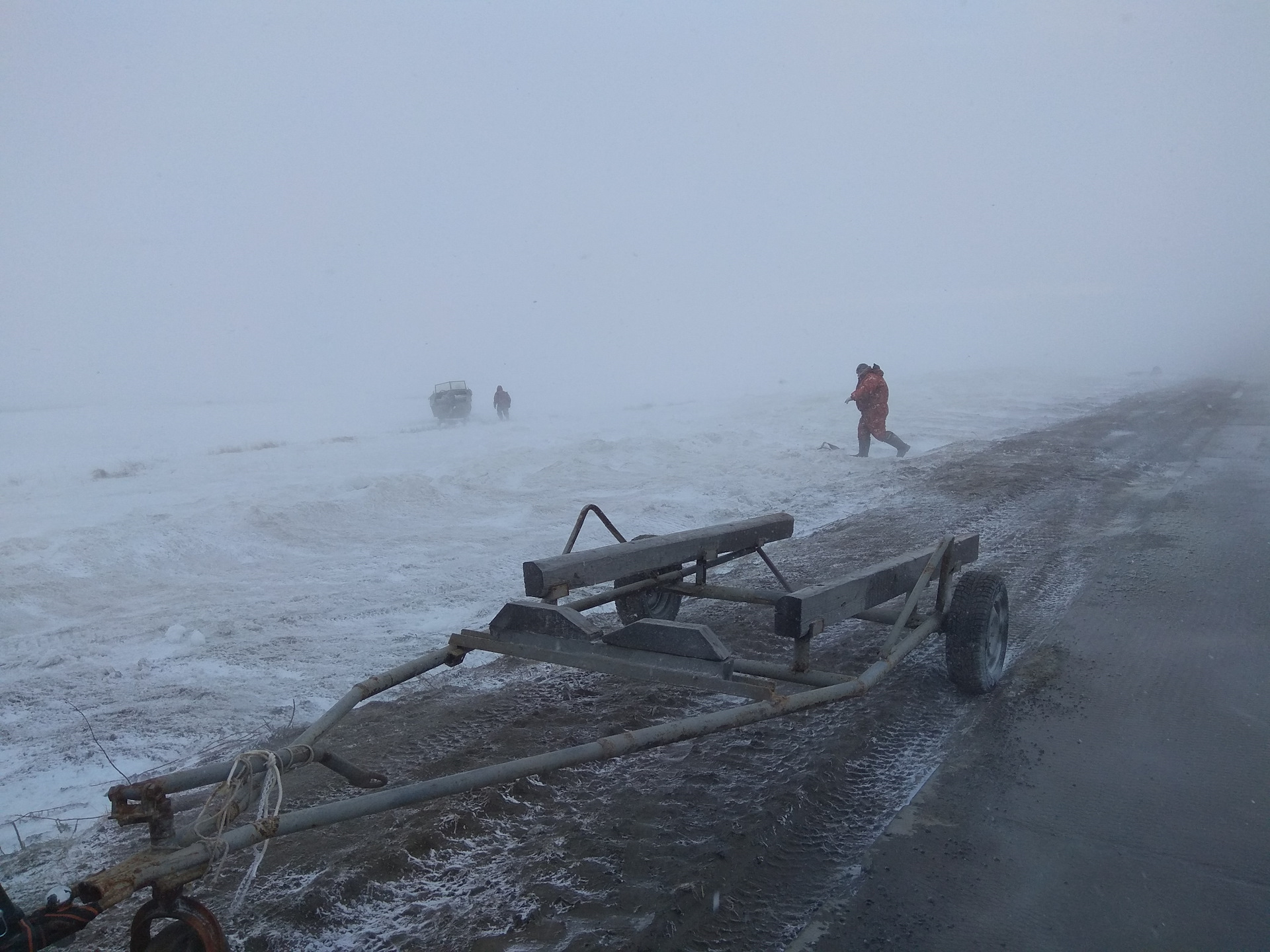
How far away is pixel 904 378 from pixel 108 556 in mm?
37828

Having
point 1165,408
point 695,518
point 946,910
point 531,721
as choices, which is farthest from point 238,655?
point 1165,408

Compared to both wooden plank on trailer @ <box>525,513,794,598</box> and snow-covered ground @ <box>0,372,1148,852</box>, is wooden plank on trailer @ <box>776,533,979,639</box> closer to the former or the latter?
wooden plank on trailer @ <box>525,513,794,598</box>

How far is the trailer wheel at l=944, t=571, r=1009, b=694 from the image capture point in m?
5.11

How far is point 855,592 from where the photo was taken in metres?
4.46

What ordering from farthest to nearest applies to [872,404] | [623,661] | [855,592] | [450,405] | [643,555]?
[450,405]
[872,404]
[643,555]
[855,592]
[623,661]

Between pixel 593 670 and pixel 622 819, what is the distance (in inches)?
28.0

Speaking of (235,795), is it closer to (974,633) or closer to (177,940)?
(177,940)

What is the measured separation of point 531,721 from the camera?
5027 mm

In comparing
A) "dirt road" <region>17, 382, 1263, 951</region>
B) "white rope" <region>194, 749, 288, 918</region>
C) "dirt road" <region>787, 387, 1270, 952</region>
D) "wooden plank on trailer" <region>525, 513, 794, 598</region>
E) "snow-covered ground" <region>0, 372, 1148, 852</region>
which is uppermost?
"wooden plank on trailer" <region>525, 513, 794, 598</region>

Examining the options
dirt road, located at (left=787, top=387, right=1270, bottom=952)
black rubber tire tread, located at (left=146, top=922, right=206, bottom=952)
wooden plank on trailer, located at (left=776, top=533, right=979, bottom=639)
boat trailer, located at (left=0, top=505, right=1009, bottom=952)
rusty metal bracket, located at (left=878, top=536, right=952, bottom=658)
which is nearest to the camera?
boat trailer, located at (left=0, top=505, right=1009, bottom=952)

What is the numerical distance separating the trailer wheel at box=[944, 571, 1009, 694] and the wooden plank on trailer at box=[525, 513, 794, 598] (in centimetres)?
123

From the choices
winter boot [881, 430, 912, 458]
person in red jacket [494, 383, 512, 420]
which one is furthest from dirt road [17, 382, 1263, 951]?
person in red jacket [494, 383, 512, 420]

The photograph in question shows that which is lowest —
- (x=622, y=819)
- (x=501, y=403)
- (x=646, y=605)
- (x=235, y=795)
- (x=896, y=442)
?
(x=622, y=819)

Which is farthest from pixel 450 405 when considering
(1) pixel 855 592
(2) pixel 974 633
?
(1) pixel 855 592
